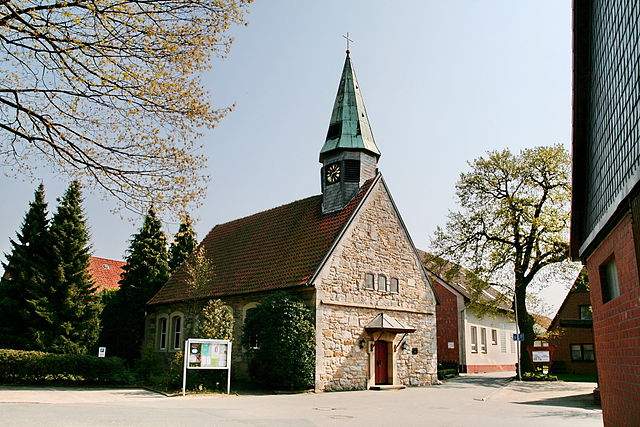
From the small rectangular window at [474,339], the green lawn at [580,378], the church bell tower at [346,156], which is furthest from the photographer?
the small rectangular window at [474,339]

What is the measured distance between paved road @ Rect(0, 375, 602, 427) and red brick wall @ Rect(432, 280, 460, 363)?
16.4 m

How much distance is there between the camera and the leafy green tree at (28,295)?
27938 mm

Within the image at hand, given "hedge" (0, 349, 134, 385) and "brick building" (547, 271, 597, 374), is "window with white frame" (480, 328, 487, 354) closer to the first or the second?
"brick building" (547, 271, 597, 374)

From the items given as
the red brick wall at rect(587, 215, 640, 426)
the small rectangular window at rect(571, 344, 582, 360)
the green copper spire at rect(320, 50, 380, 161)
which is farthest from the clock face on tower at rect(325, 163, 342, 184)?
the small rectangular window at rect(571, 344, 582, 360)

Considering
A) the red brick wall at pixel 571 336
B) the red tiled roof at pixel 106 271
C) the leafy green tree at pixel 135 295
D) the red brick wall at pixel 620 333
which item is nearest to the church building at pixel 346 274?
the leafy green tree at pixel 135 295

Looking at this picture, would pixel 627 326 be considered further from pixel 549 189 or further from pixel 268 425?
Answer: pixel 549 189

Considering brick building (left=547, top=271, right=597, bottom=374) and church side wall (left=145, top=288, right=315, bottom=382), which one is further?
brick building (left=547, top=271, right=597, bottom=374)

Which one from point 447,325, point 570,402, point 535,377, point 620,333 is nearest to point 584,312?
point 447,325

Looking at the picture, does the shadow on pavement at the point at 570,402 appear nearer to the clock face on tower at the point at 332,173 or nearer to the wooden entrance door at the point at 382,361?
the wooden entrance door at the point at 382,361

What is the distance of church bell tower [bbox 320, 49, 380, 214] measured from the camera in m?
27.3

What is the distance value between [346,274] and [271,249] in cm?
506

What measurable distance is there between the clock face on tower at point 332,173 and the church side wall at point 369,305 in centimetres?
216

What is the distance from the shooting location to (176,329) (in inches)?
1201

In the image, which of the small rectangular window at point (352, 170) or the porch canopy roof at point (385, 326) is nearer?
the porch canopy roof at point (385, 326)
